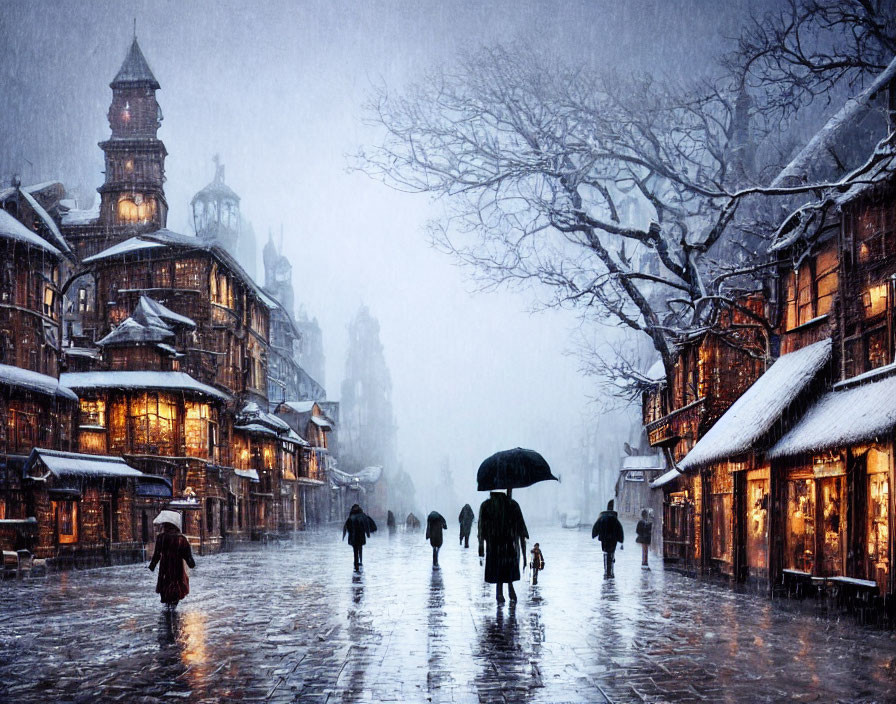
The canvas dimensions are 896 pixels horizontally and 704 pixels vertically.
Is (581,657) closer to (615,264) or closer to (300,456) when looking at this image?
(615,264)

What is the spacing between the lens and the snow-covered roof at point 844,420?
14477 millimetres

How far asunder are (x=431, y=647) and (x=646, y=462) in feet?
176

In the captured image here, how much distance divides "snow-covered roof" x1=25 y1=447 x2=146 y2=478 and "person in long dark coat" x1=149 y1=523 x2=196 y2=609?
19.2 metres

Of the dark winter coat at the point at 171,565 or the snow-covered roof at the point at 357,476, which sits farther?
the snow-covered roof at the point at 357,476

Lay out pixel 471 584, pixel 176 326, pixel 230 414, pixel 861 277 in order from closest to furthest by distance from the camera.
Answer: pixel 861 277 < pixel 471 584 < pixel 176 326 < pixel 230 414

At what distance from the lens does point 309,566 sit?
28.7 metres

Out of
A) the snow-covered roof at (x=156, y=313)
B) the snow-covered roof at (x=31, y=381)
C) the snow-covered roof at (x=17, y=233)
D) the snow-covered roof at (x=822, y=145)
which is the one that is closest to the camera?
the snow-covered roof at (x=822, y=145)

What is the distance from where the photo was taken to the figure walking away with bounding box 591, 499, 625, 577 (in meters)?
23.8

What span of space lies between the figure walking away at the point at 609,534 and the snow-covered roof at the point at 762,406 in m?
2.45

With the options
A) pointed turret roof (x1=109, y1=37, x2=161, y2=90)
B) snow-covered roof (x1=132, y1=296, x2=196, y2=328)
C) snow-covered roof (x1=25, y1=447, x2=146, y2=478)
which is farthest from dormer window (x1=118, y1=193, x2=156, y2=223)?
snow-covered roof (x1=25, y1=447, x2=146, y2=478)

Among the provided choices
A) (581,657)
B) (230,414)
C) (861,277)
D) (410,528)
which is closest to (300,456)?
(410,528)

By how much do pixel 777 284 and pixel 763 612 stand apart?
31.9 feet

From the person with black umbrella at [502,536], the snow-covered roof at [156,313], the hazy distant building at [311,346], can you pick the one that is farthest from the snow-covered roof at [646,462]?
the hazy distant building at [311,346]

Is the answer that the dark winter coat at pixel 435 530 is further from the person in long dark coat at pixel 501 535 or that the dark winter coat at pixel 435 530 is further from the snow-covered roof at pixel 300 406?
the snow-covered roof at pixel 300 406
